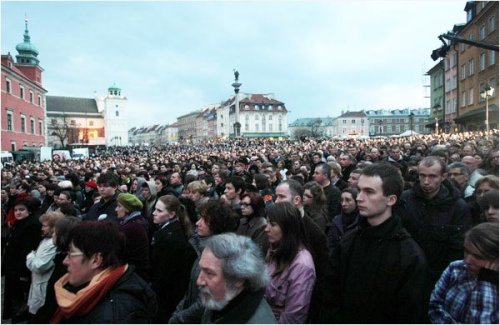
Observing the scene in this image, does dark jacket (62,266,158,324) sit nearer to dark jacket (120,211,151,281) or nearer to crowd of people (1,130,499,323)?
crowd of people (1,130,499,323)

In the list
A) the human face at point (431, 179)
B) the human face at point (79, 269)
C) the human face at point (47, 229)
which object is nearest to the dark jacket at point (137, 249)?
the human face at point (47, 229)

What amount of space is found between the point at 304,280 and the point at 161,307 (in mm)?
1982

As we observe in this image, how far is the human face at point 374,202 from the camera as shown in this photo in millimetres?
2961

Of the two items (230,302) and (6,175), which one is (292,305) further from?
(6,175)

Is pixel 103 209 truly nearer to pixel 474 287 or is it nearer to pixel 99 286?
pixel 99 286

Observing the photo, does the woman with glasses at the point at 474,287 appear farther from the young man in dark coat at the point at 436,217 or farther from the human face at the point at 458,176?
the human face at the point at 458,176

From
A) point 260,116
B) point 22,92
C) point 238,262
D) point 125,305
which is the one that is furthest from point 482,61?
point 260,116

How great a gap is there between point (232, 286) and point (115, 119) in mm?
119509

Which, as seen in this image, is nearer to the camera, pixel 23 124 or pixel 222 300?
pixel 222 300

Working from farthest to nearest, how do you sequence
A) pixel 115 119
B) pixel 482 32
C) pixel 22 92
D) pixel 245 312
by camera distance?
pixel 115 119 < pixel 22 92 < pixel 482 32 < pixel 245 312

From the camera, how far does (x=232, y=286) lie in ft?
8.17

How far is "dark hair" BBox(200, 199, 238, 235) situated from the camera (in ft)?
13.0

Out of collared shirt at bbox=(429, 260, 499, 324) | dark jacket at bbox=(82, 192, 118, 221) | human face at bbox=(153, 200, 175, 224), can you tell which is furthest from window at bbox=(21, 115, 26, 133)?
collared shirt at bbox=(429, 260, 499, 324)

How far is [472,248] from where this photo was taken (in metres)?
2.55
